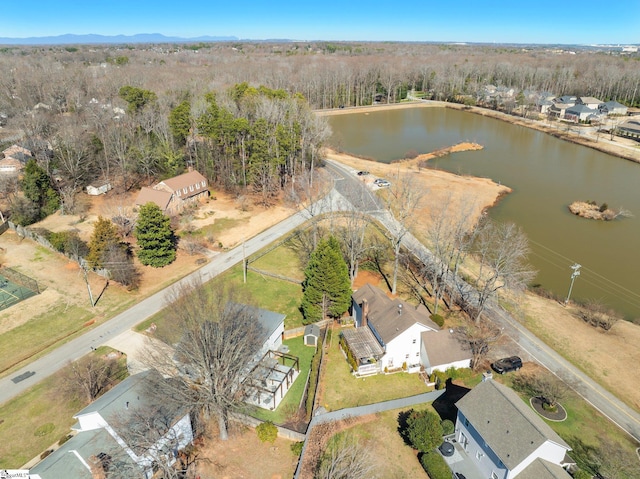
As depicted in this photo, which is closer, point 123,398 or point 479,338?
point 123,398

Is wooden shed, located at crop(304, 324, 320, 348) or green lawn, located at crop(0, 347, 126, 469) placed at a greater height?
wooden shed, located at crop(304, 324, 320, 348)

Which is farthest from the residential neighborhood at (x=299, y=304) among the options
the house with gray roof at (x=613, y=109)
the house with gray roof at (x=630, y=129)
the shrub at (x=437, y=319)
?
the house with gray roof at (x=613, y=109)

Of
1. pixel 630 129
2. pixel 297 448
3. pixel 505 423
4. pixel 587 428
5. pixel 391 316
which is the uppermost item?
pixel 630 129

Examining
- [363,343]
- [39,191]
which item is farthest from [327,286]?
[39,191]

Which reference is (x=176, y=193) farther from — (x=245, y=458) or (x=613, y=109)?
(x=613, y=109)

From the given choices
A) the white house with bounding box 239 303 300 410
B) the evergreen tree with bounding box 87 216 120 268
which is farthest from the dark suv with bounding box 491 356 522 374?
the evergreen tree with bounding box 87 216 120 268

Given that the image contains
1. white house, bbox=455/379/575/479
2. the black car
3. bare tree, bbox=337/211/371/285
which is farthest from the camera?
bare tree, bbox=337/211/371/285

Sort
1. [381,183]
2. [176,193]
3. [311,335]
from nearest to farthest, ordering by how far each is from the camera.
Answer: [311,335]
[176,193]
[381,183]

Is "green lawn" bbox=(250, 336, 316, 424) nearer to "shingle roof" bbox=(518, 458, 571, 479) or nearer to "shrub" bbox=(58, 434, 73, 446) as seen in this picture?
"shrub" bbox=(58, 434, 73, 446)
